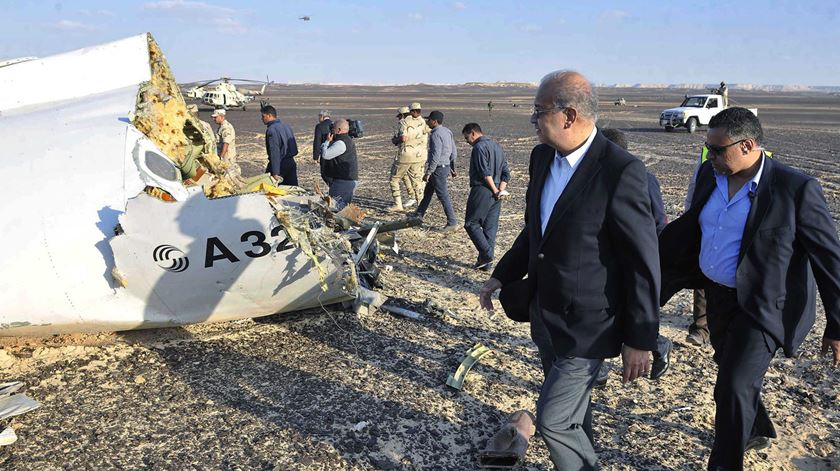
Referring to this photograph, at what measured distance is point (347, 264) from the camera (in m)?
5.70

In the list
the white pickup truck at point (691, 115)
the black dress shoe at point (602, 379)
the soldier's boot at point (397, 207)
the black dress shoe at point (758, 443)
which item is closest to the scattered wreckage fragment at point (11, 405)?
the black dress shoe at point (602, 379)

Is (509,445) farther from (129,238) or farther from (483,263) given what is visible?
(483,263)

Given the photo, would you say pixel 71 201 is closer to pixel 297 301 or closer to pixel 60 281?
pixel 60 281

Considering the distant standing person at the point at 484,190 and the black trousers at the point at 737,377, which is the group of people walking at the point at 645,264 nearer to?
the black trousers at the point at 737,377

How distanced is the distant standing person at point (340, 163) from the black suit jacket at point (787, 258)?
661 centimetres

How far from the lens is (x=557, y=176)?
3.08 m

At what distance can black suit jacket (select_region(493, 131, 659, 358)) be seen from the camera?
9.19 feet

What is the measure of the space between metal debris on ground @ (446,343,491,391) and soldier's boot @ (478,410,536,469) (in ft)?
2.78

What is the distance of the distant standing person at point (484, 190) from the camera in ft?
25.6

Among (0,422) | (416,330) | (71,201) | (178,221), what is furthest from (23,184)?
(416,330)

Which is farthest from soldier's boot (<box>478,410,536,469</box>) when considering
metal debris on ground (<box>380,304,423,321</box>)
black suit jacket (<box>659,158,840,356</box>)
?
metal debris on ground (<box>380,304,423,321</box>)

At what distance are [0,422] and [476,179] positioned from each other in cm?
542

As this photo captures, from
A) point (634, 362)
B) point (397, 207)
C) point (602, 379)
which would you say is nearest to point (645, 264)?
point (634, 362)

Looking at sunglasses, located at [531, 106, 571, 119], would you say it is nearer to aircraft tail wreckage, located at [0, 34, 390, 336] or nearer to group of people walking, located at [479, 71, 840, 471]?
group of people walking, located at [479, 71, 840, 471]
